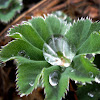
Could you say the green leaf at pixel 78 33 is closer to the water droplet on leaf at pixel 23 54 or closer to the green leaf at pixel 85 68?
the green leaf at pixel 85 68

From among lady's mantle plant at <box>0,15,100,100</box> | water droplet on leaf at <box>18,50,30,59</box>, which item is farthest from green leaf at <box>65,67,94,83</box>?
water droplet on leaf at <box>18,50,30,59</box>

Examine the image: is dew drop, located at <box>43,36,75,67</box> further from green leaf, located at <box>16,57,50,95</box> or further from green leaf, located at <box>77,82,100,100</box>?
green leaf, located at <box>77,82,100,100</box>

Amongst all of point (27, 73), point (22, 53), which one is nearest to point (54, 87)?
point (27, 73)

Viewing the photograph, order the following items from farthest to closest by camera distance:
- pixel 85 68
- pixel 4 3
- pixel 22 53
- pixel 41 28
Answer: pixel 4 3
pixel 41 28
pixel 22 53
pixel 85 68

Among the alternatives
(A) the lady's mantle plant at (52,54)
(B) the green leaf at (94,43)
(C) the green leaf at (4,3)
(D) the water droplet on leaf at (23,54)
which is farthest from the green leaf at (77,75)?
(C) the green leaf at (4,3)

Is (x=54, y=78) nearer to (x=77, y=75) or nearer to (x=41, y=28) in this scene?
(x=77, y=75)

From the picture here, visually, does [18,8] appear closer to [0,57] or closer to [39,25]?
[39,25]
